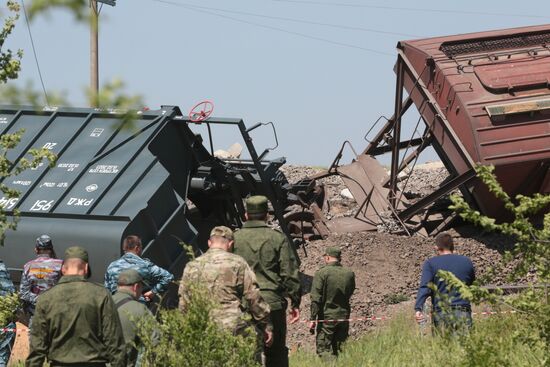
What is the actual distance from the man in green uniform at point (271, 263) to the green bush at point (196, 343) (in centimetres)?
208

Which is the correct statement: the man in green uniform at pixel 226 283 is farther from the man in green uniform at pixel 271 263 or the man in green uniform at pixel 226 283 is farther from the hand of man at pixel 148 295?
the hand of man at pixel 148 295

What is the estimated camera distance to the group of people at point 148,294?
7047 mm

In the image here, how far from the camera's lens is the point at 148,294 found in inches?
390

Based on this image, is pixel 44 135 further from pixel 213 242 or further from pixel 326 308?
pixel 213 242

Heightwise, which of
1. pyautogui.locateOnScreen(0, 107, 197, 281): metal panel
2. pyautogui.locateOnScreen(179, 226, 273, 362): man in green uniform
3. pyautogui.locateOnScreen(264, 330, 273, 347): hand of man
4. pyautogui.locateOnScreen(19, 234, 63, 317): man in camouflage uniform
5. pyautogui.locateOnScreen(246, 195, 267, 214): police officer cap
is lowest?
pyautogui.locateOnScreen(264, 330, 273, 347): hand of man

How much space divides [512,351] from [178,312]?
2.80 meters

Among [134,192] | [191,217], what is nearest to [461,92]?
[191,217]

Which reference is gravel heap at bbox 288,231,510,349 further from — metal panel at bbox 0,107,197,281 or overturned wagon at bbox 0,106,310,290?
metal panel at bbox 0,107,197,281

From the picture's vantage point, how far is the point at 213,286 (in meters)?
7.88

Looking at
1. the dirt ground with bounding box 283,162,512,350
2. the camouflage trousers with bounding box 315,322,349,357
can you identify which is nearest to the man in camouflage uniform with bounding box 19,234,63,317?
the camouflage trousers with bounding box 315,322,349,357

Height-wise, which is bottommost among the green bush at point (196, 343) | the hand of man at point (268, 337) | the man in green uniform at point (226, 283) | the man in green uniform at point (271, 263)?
the green bush at point (196, 343)

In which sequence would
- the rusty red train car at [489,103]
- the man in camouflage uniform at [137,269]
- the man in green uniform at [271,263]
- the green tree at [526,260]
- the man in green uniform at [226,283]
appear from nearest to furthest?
the green tree at [526,260], the man in green uniform at [226,283], the man in green uniform at [271,263], the man in camouflage uniform at [137,269], the rusty red train car at [489,103]

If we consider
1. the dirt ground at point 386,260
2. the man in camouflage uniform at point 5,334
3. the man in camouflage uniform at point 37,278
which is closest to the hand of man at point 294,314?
the man in camouflage uniform at point 5,334

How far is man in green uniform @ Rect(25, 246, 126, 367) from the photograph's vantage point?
7027mm
